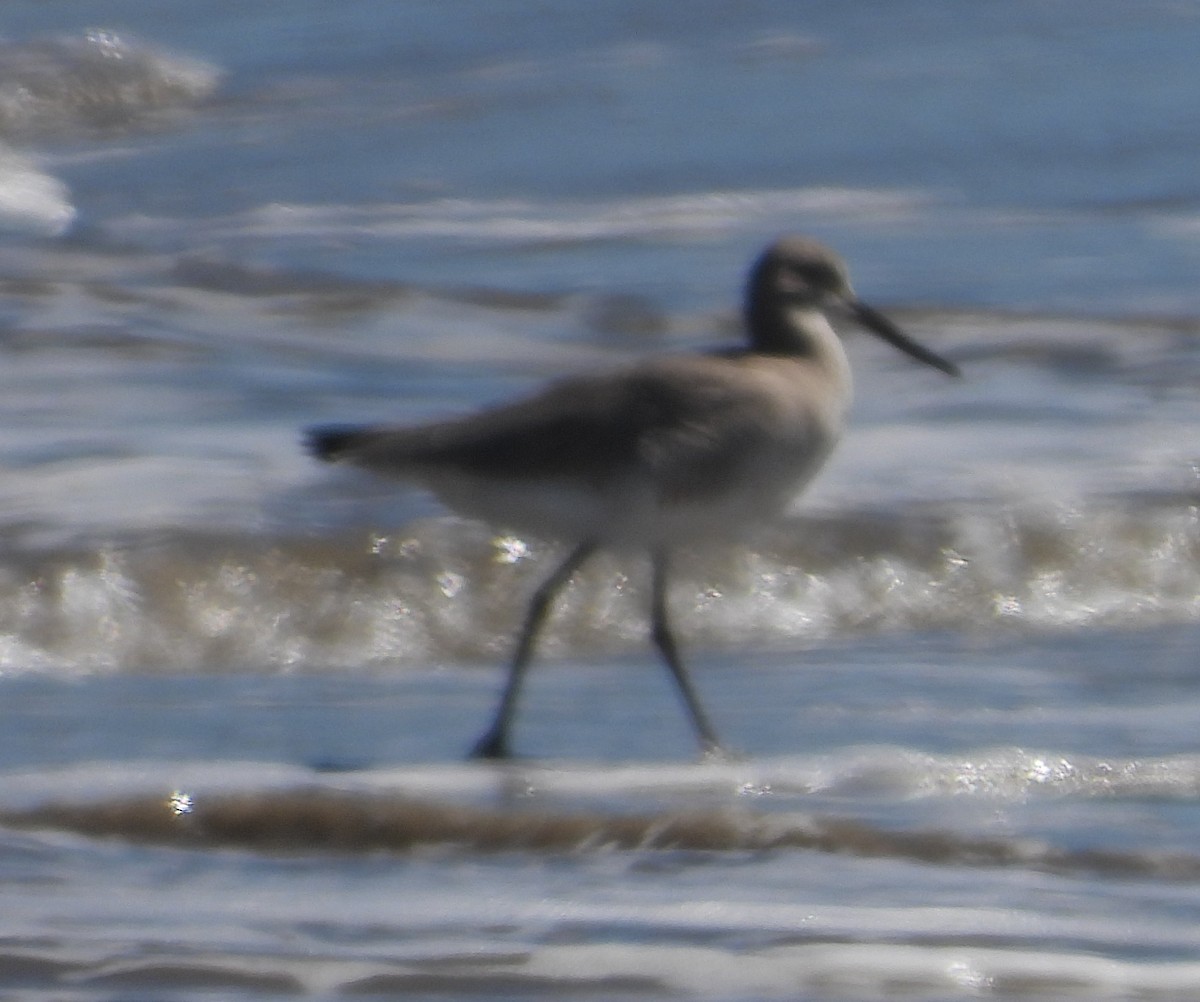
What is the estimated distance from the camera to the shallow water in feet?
12.6

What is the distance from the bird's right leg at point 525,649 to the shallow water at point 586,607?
0.07 meters

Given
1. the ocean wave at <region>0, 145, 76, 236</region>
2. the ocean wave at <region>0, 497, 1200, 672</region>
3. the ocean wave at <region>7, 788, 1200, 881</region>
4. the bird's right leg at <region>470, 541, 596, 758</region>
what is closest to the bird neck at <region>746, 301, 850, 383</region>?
the bird's right leg at <region>470, 541, 596, 758</region>

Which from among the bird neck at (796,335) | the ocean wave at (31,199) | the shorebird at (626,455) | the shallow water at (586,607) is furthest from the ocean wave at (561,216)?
the shorebird at (626,455)

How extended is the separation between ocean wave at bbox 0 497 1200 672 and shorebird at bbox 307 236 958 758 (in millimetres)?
928

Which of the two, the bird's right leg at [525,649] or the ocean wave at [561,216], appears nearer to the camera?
the bird's right leg at [525,649]

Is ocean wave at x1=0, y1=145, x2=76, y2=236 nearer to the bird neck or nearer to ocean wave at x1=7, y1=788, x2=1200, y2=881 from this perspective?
the bird neck

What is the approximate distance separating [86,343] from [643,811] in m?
5.34

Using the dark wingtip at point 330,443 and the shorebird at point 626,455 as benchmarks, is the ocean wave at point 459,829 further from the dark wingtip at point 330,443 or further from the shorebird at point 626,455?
the dark wingtip at point 330,443

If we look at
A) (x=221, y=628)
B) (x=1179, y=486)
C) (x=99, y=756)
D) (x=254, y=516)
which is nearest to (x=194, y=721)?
(x=99, y=756)

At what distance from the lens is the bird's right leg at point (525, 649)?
500 cm

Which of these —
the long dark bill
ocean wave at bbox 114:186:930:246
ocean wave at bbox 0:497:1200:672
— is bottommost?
ocean wave at bbox 114:186:930:246

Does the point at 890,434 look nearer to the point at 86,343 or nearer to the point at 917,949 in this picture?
the point at 86,343

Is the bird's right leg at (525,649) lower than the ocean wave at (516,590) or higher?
higher

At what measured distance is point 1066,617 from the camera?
636cm
